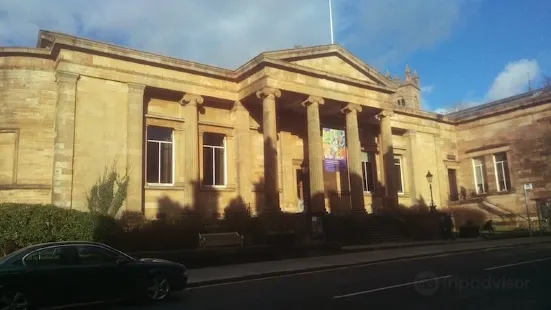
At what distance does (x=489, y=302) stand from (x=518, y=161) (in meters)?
34.9

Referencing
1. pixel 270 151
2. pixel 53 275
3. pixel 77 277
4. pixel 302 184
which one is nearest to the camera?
pixel 53 275

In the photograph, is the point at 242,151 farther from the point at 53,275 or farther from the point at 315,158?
the point at 53,275

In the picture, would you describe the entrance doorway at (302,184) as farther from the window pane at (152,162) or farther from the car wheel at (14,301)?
the car wheel at (14,301)

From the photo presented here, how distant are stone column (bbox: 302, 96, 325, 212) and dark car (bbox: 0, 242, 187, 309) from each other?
51.2 ft

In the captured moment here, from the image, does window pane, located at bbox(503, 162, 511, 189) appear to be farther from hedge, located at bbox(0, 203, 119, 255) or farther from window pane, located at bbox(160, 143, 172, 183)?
hedge, located at bbox(0, 203, 119, 255)

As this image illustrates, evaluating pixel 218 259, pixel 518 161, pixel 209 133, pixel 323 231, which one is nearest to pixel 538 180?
pixel 518 161

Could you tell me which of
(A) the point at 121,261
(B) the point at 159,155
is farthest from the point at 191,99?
(A) the point at 121,261

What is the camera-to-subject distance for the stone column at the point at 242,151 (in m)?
27.4

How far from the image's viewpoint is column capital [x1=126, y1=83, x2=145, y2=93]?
80.1 ft

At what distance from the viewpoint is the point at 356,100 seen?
30.1 metres

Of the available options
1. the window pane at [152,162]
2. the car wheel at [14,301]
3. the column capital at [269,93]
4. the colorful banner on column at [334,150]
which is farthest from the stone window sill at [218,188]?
the car wheel at [14,301]

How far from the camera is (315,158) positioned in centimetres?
2661

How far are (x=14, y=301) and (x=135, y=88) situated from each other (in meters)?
17.1

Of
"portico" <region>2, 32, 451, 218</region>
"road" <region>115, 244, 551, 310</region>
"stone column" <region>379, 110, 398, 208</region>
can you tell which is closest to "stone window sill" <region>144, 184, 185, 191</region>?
"portico" <region>2, 32, 451, 218</region>
